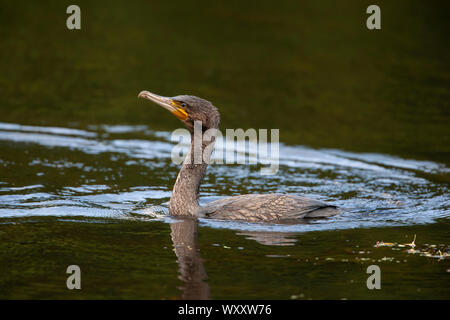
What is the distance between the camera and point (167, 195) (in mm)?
11523

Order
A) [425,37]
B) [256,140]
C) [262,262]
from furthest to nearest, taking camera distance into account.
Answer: [425,37], [256,140], [262,262]

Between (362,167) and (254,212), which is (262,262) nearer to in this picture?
(254,212)

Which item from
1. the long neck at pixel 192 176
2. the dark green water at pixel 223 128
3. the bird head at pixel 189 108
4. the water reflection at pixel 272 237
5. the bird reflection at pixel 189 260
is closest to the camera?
the bird reflection at pixel 189 260

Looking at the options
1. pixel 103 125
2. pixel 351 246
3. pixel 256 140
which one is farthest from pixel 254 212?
pixel 103 125

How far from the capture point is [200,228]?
9453 mm

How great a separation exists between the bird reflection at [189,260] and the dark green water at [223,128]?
32 mm

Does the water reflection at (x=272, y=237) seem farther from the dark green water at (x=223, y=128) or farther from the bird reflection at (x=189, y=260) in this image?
the bird reflection at (x=189, y=260)

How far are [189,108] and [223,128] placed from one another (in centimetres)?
651

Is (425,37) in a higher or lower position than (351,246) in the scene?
higher

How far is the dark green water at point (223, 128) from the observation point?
7.83 metres

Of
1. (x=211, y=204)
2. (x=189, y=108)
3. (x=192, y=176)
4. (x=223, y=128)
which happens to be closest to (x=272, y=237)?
(x=211, y=204)

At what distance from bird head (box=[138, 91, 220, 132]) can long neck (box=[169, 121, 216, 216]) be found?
19 cm

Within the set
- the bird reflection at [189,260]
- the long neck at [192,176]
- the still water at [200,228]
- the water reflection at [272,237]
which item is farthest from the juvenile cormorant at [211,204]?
the water reflection at [272,237]
